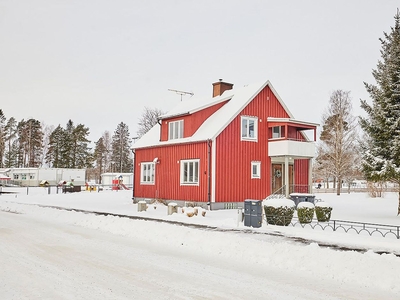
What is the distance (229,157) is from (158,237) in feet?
40.2

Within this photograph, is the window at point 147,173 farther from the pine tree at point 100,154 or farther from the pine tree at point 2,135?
the pine tree at point 100,154

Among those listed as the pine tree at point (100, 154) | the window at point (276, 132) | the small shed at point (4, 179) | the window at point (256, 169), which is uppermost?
the pine tree at point (100, 154)

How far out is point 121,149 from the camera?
314 feet

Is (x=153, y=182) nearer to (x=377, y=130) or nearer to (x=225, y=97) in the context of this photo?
(x=225, y=97)

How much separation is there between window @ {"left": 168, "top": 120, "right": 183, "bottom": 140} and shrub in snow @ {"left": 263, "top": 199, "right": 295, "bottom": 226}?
1259cm

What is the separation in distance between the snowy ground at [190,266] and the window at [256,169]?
1140 cm

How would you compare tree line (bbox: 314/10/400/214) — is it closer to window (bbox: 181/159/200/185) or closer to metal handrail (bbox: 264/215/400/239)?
metal handrail (bbox: 264/215/400/239)

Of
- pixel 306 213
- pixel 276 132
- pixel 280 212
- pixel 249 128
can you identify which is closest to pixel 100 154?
pixel 276 132

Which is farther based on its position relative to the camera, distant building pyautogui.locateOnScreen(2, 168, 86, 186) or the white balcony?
distant building pyautogui.locateOnScreen(2, 168, 86, 186)

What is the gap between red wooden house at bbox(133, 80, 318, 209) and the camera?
2431 cm

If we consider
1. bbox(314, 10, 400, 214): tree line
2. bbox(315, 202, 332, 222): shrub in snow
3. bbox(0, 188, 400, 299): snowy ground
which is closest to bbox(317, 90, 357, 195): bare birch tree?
bbox(314, 10, 400, 214): tree line

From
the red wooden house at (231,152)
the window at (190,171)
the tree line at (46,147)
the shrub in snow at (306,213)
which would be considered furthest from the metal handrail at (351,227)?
the tree line at (46,147)

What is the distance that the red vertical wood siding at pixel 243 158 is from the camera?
955 inches

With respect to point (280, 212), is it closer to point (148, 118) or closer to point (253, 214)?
point (253, 214)
